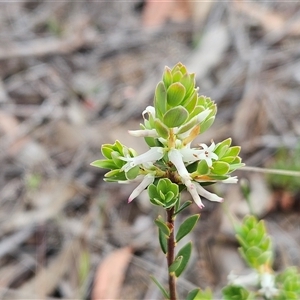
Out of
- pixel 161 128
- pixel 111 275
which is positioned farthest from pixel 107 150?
pixel 111 275

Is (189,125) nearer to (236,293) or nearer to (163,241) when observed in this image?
(163,241)

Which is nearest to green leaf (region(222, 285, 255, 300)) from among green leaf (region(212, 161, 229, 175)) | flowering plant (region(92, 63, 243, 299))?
flowering plant (region(92, 63, 243, 299))

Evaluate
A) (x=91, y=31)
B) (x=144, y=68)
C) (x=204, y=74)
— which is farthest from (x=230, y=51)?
(x=91, y=31)

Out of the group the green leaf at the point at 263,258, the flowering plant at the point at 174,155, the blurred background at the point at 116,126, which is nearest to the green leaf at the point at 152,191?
the flowering plant at the point at 174,155

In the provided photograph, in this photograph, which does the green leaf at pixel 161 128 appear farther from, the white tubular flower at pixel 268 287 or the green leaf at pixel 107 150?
the white tubular flower at pixel 268 287

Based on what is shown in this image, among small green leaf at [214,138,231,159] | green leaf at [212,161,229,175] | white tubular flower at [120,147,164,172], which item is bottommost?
green leaf at [212,161,229,175]

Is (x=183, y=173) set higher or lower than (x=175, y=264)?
higher

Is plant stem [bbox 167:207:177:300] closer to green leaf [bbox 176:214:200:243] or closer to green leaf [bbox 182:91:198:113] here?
green leaf [bbox 176:214:200:243]
